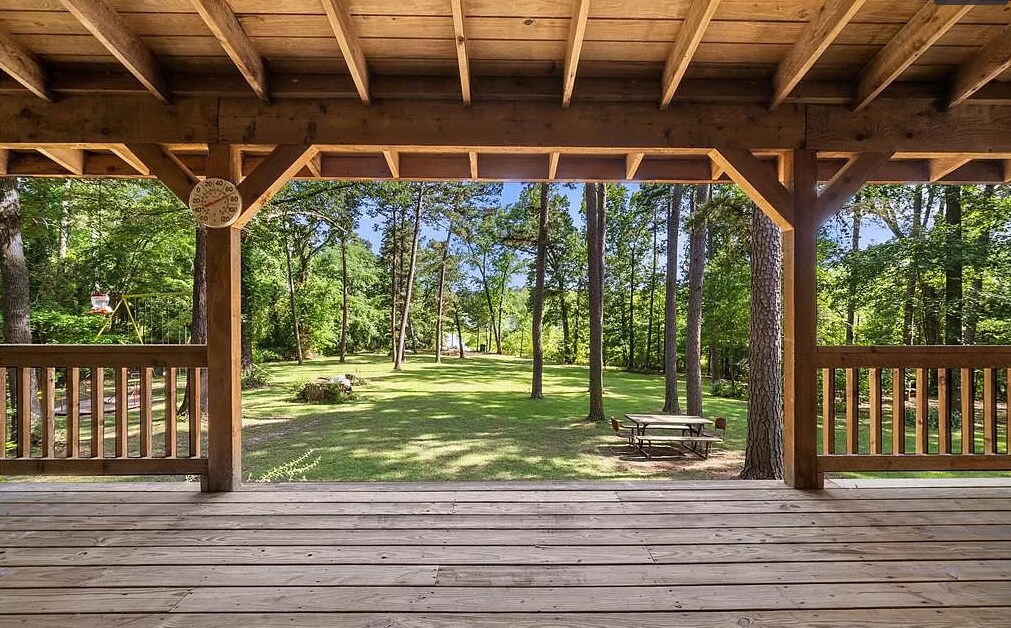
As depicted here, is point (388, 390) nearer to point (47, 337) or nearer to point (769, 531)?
point (47, 337)

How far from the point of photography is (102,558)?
81.6 inches

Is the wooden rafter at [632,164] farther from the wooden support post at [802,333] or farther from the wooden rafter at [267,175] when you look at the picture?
the wooden rafter at [267,175]

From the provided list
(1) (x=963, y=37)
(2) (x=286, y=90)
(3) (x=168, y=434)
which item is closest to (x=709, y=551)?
(1) (x=963, y=37)

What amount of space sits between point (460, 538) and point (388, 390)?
11.3 m

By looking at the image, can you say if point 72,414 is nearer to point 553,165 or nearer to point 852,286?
point 553,165

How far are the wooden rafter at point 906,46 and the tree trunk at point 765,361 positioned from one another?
217 centimetres

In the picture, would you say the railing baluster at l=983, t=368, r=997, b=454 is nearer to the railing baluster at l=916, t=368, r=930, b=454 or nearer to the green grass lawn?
the railing baluster at l=916, t=368, r=930, b=454

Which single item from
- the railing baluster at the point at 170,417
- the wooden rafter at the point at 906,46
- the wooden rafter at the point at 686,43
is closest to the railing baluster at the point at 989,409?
the wooden rafter at the point at 906,46

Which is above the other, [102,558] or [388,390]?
[102,558]

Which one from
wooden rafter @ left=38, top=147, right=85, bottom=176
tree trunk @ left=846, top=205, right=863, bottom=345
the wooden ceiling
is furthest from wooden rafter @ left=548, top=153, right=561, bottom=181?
tree trunk @ left=846, top=205, right=863, bottom=345

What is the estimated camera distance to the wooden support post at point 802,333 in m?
2.96

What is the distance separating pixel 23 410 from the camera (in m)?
2.81

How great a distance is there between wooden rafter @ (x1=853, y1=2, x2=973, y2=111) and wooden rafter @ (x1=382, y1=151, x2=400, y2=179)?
310cm

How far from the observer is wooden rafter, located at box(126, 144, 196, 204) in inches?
113
